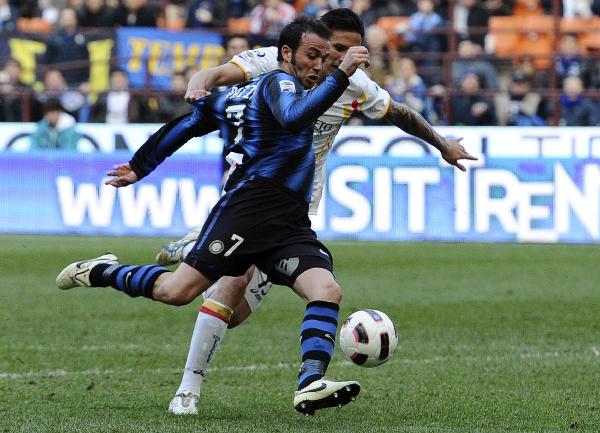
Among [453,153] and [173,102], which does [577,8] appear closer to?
[173,102]

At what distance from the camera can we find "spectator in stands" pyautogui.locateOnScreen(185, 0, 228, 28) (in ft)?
71.8

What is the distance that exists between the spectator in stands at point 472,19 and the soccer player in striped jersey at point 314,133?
46.5 ft

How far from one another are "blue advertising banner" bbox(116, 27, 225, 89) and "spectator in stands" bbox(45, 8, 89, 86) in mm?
585

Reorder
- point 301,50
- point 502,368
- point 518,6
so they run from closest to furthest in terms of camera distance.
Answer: point 301,50
point 502,368
point 518,6

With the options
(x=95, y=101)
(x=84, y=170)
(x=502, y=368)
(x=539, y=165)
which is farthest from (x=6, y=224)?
(x=502, y=368)

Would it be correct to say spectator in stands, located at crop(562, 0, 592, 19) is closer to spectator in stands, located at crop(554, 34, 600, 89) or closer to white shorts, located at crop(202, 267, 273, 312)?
spectator in stands, located at crop(554, 34, 600, 89)

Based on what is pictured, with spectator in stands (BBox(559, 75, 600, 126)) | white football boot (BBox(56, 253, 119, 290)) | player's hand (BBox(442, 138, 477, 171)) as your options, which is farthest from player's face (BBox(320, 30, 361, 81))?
spectator in stands (BBox(559, 75, 600, 126))

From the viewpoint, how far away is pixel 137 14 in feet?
71.4

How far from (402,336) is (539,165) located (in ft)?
25.6

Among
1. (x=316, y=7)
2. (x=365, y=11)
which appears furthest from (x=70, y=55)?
(x=365, y=11)

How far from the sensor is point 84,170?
1769 cm

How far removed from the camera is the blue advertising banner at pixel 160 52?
20422mm

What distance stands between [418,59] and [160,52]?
3990 mm

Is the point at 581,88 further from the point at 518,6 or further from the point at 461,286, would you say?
the point at 461,286
